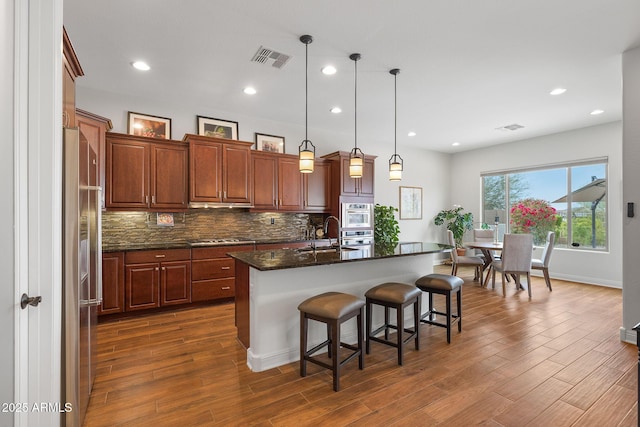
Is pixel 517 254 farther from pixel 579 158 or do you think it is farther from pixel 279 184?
pixel 279 184

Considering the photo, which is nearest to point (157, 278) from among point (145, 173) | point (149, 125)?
point (145, 173)

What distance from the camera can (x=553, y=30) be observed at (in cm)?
279

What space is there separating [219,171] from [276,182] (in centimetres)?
98

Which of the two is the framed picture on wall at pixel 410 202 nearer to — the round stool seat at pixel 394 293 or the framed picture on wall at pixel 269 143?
the framed picture on wall at pixel 269 143

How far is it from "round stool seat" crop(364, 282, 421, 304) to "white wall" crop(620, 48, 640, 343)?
219 cm

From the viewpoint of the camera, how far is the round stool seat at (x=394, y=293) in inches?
105

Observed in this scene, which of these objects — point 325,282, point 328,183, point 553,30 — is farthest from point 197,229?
point 553,30

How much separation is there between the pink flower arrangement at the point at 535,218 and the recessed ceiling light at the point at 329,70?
5.56 metres

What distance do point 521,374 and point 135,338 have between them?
143 inches

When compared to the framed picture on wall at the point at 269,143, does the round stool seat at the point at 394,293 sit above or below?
below

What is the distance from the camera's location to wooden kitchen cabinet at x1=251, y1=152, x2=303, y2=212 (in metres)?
5.00

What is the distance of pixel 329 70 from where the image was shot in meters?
3.54

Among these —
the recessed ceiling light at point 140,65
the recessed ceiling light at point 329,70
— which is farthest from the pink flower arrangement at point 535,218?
the recessed ceiling light at point 140,65

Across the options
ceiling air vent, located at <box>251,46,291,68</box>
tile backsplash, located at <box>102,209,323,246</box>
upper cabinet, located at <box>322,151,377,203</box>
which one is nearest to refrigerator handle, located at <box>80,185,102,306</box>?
ceiling air vent, located at <box>251,46,291,68</box>
